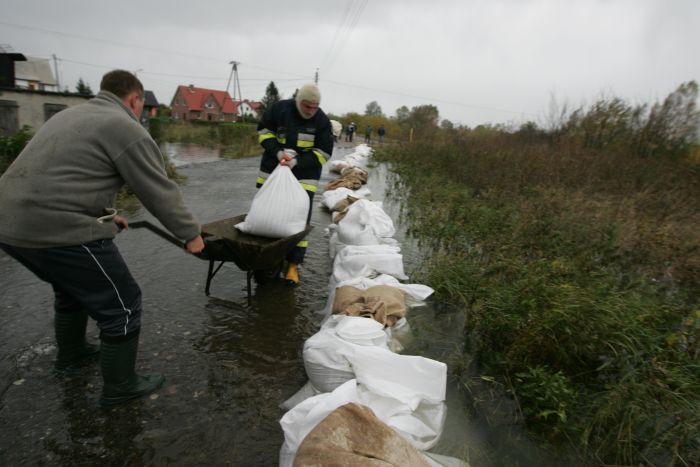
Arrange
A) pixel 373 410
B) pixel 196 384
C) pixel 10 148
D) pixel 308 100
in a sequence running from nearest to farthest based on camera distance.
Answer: pixel 373 410, pixel 196 384, pixel 308 100, pixel 10 148

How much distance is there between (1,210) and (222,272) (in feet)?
7.32

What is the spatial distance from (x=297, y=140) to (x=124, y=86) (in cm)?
178

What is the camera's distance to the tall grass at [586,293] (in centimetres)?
183

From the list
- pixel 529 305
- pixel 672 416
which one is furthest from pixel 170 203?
pixel 672 416

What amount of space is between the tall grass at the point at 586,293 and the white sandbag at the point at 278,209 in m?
1.33

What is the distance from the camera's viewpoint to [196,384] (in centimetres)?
219

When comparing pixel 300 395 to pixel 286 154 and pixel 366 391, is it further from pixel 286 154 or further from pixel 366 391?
pixel 286 154

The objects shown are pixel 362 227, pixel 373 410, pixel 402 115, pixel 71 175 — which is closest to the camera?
pixel 71 175

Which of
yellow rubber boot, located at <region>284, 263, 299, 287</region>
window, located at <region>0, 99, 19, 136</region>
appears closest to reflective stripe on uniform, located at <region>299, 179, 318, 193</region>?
yellow rubber boot, located at <region>284, 263, 299, 287</region>

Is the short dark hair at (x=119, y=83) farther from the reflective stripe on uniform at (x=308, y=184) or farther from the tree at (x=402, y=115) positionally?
the tree at (x=402, y=115)

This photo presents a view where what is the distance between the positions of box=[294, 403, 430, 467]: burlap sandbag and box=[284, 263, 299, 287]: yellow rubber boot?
6.93ft


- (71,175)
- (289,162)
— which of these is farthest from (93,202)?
(289,162)

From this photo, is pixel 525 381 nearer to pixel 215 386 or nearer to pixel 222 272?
pixel 215 386

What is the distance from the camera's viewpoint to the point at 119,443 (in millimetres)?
1759
